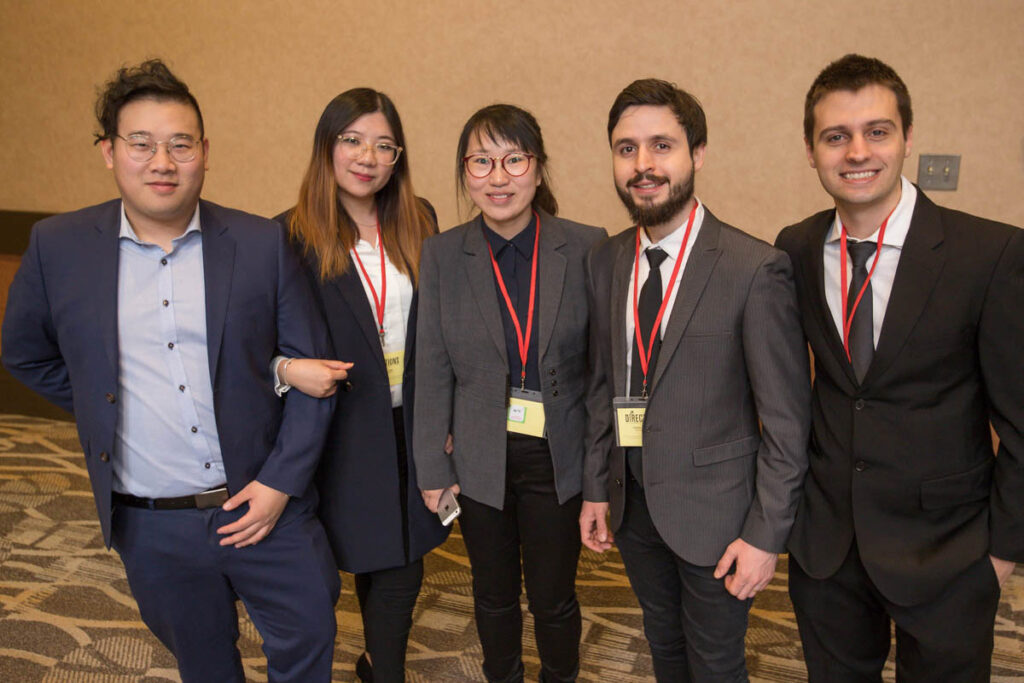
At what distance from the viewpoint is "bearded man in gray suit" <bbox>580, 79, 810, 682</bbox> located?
168 cm

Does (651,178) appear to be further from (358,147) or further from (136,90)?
(136,90)

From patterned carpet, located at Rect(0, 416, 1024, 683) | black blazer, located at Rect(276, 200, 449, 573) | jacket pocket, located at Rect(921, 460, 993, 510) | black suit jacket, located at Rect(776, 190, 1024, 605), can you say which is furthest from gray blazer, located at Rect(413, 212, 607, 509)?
patterned carpet, located at Rect(0, 416, 1024, 683)

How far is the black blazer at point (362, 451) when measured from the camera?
2104 millimetres

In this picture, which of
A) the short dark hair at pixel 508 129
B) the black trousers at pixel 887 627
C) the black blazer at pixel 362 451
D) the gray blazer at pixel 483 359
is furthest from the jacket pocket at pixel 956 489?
the black blazer at pixel 362 451

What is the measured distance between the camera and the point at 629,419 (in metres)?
1.83

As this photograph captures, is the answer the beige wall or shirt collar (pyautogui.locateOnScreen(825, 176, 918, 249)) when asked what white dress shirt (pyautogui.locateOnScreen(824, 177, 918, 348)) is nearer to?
shirt collar (pyautogui.locateOnScreen(825, 176, 918, 249))

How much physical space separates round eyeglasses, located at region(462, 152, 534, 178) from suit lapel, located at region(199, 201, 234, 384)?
2.05ft

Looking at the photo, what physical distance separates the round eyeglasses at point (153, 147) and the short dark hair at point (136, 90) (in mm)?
58

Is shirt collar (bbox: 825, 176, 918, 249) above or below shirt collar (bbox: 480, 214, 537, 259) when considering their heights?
above

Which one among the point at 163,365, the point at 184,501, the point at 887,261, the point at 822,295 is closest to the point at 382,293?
the point at 163,365

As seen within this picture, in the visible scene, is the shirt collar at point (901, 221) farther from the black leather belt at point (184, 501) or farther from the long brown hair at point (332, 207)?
the black leather belt at point (184, 501)

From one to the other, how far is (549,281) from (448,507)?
0.69 metres

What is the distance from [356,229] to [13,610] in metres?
2.13

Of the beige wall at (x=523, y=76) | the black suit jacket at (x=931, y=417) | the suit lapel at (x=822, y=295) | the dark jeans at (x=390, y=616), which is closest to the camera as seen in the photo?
the black suit jacket at (x=931, y=417)
